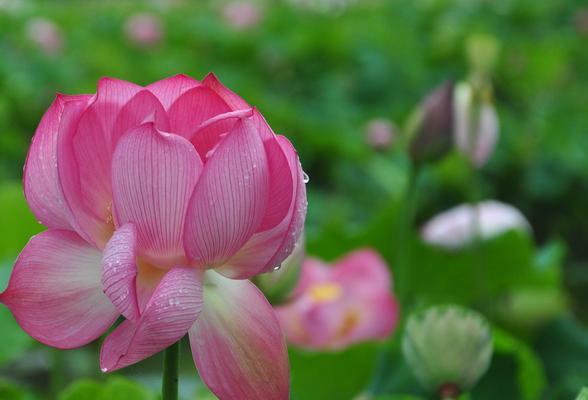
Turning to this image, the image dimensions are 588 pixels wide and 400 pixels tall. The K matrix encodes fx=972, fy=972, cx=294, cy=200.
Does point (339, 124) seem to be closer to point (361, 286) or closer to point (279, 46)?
point (279, 46)

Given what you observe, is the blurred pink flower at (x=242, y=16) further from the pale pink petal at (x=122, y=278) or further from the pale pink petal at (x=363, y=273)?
the pale pink petal at (x=122, y=278)

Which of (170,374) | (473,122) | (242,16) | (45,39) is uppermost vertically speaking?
(170,374)

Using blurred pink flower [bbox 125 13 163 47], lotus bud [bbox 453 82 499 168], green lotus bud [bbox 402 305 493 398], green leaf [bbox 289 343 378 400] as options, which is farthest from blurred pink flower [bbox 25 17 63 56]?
green lotus bud [bbox 402 305 493 398]

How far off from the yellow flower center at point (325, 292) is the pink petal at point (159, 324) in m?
0.47

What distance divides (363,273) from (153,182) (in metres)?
0.49

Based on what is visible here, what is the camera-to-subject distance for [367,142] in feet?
6.60

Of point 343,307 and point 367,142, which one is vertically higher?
point 343,307

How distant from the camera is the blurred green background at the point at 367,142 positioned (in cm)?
90

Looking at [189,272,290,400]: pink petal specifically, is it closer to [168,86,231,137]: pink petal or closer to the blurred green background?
[168,86,231,137]: pink petal

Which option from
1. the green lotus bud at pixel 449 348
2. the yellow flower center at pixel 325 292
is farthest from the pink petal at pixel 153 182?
the yellow flower center at pixel 325 292

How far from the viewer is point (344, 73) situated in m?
3.15

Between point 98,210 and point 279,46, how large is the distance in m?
2.86

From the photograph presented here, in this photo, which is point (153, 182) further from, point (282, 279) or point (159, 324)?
point (282, 279)

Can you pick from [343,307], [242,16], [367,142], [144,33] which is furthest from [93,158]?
[242,16]
